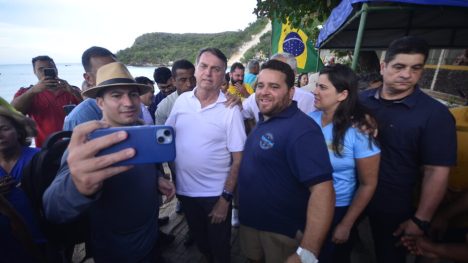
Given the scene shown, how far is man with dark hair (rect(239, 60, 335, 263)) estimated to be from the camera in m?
1.34

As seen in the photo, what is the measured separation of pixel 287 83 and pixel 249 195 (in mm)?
951

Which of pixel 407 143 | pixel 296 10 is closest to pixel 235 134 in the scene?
pixel 407 143

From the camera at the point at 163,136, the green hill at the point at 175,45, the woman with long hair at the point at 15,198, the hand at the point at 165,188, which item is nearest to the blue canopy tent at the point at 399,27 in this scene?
the camera at the point at 163,136

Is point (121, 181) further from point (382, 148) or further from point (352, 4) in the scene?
point (352, 4)

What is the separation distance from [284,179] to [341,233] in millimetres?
747

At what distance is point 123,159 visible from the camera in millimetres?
881

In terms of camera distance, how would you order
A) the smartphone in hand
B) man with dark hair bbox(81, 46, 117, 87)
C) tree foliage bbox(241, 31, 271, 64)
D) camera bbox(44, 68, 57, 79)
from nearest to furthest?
the smartphone in hand < man with dark hair bbox(81, 46, 117, 87) < camera bbox(44, 68, 57, 79) < tree foliage bbox(241, 31, 271, 64)

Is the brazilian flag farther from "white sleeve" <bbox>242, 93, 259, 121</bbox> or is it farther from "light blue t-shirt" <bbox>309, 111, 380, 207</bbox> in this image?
"light blue t-shirt" <bbox>309, 111, 380, 207</bbox>

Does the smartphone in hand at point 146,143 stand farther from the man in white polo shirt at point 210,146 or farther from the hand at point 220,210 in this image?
the hand at point 220,210

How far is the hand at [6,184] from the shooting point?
4.41 ft

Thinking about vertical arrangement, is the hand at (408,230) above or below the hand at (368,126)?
below

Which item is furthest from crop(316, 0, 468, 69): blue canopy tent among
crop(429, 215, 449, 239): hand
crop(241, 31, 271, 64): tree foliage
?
crop(241, 31, 271, 64): tree foliage

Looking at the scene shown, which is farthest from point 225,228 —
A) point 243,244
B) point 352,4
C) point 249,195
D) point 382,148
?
point 352,4

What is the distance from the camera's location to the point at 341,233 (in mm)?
1833
